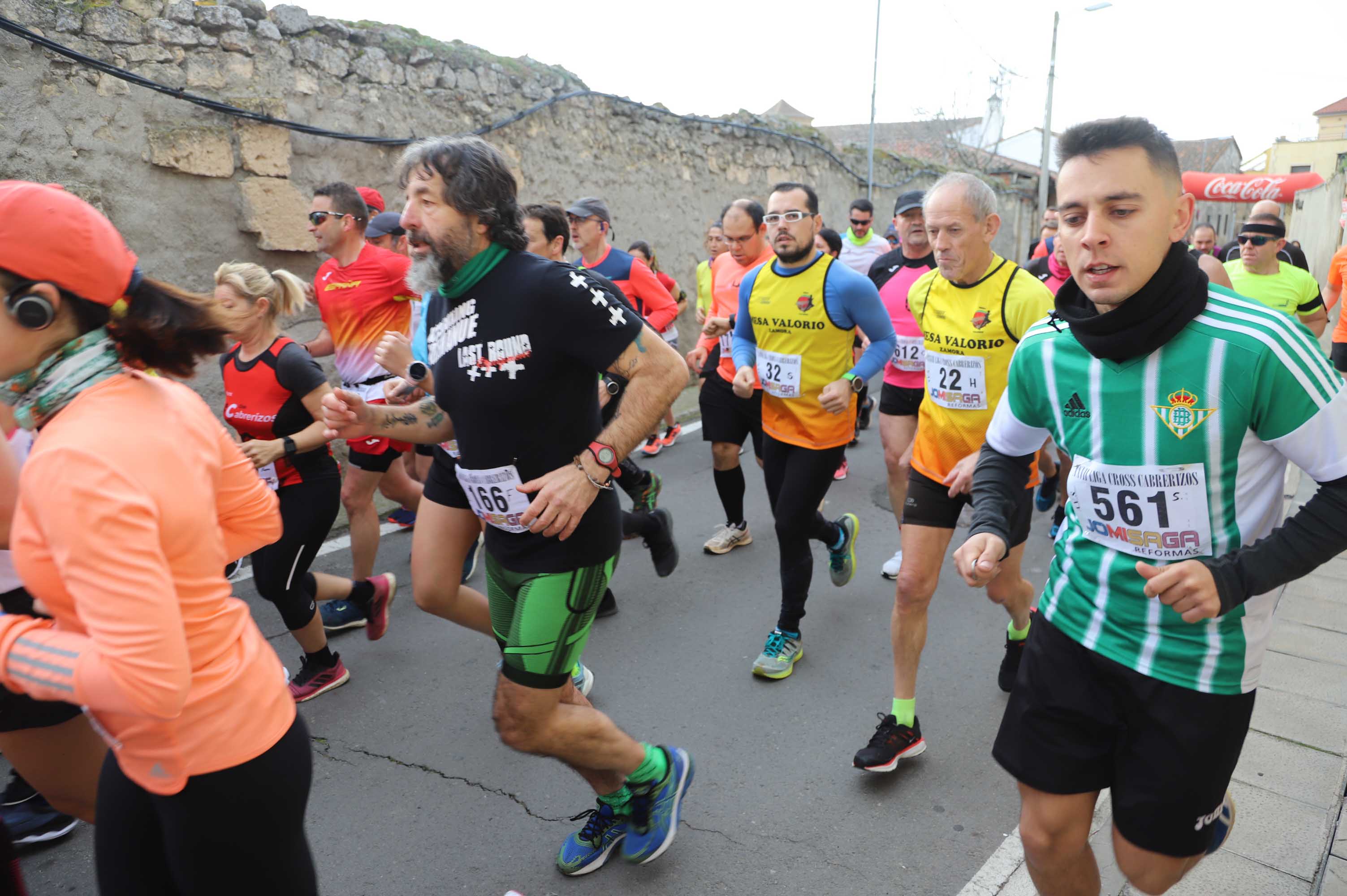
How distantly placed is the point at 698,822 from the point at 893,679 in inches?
49.9

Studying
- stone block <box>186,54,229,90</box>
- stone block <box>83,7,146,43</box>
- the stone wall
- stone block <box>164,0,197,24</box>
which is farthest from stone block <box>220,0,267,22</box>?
stone block <box>83,7,146,43</box>

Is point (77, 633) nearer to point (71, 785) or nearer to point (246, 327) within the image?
point (71, 785)

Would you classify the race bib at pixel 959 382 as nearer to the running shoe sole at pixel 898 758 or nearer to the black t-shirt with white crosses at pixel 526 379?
the running shoe sole at pixel 898 758

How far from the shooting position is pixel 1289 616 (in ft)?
13.7

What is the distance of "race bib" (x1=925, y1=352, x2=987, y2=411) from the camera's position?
3531mm

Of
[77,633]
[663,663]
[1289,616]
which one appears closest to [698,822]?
[663,663]

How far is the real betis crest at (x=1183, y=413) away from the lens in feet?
5.88

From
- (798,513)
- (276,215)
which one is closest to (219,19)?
(276,215)

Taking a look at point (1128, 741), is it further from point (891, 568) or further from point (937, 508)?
point (891, 568)

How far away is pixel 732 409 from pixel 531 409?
112 inches

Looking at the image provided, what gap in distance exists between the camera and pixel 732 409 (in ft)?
17.1

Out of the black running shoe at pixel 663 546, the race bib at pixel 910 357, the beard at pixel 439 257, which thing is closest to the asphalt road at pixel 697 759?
the black running shoe at pixel 663 546

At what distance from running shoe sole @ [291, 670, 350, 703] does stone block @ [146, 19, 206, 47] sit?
5.05 meters

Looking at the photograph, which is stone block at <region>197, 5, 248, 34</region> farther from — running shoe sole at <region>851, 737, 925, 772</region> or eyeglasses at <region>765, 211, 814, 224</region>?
running shoe sole at <region>851, 737, 925, 772</region>
